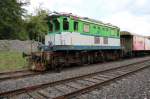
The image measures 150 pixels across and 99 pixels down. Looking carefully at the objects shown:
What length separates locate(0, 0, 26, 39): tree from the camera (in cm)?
3602

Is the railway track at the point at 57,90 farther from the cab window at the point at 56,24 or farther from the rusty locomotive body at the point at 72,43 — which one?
the cab window at the point at 56,24

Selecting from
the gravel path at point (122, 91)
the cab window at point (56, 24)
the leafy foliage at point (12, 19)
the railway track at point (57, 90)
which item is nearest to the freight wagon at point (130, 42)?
the leafy foliage at point (12, 19)

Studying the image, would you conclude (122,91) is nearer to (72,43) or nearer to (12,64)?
(72,43)

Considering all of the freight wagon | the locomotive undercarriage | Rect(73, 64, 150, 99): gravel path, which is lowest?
Rect(73, 64, 150, 99): gravel path

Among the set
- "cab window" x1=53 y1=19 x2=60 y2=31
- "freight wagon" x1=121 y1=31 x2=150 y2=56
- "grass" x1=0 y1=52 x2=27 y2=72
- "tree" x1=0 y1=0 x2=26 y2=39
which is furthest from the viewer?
"tree" x1=0 y1=0 x2=26 y2=39

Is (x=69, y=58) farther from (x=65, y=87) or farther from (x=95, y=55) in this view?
(x=65, y=87)

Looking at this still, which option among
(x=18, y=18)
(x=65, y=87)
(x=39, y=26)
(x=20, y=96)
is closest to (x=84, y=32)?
(x=65, y=87)

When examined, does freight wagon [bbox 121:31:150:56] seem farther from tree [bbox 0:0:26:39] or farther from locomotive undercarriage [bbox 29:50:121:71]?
tree [bbox 0:0:26:39]

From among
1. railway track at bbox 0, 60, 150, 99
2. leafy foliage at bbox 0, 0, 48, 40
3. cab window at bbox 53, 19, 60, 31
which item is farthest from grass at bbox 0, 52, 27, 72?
leafy foliage at bbox 0, 0, 48, 40

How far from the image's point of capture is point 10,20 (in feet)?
122

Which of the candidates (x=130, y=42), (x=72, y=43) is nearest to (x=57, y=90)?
(x=72, y=43)

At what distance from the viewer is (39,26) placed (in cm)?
4897

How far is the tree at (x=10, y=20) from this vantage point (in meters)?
36.0

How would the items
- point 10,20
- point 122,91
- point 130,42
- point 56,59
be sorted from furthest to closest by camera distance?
1. point 10,20
2. point 130,42
3. point 56,59
4. point 122,91
